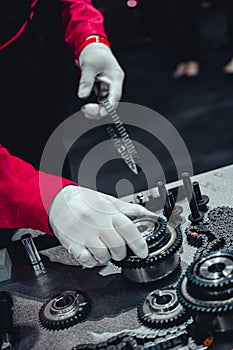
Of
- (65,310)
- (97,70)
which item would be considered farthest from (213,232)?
(97,70)

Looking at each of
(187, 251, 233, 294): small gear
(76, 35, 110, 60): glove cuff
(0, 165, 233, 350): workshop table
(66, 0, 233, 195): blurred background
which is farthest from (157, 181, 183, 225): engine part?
(66, 0, 233, 195): blurred background

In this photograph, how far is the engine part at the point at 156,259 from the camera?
1.27 m

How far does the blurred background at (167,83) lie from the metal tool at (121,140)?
919 millimetres

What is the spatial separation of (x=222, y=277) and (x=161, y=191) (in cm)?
52

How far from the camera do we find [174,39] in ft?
16.4

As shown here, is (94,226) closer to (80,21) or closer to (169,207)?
(169,207)

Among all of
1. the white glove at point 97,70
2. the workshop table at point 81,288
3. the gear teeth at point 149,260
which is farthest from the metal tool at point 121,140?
the gear teeth at point 149,260

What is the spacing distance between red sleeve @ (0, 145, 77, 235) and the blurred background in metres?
1.43

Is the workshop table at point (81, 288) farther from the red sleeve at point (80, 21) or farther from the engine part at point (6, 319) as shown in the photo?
the red sleeve at point (80, 21)

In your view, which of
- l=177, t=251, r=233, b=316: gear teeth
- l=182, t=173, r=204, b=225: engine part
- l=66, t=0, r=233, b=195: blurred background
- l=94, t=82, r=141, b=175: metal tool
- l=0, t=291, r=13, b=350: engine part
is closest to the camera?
l=177, t=251, r=233, b=316: gear teeth

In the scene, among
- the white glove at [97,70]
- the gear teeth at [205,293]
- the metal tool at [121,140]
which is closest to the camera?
the gear teeth at [205,293]

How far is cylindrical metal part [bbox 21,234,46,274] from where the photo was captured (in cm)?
146

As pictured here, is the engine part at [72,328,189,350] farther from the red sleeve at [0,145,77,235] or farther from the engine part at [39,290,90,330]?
the red sleeve at [0,145,77,235]

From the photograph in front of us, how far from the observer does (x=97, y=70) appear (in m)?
1.98
